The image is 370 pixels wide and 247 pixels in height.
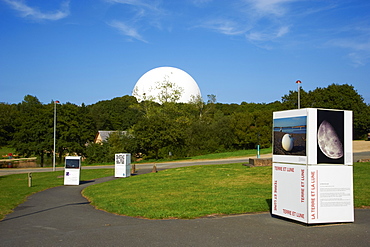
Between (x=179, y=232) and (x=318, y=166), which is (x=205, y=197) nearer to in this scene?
(x=179, y=232)

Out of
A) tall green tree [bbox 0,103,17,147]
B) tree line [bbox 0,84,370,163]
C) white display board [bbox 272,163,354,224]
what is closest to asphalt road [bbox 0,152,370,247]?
white display board [bbox 272,163,354,224]

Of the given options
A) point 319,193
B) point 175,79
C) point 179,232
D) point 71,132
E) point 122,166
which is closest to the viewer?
point 179,232

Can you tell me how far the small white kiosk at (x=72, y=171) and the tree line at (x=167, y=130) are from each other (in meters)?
20.3

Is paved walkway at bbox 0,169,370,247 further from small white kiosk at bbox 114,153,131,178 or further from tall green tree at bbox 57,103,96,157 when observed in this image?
tall green tree at bbox 57,103,96,157

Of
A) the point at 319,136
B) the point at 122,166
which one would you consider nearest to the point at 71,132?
the point at 122,166

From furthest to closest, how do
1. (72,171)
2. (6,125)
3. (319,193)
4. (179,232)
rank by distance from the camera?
1. (6,125)
2. (72,171)
3. (319,193)
4. (179,232)

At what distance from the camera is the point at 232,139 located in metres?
58.5

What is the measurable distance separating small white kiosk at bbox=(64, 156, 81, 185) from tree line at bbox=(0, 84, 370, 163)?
798 inches

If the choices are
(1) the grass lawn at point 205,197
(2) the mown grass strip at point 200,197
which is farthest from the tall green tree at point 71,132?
(1) the grass lawn at point 205,197

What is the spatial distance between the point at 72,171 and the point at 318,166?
1662 centimetres

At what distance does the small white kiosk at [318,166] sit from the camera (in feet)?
27.5

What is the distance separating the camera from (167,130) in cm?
4300

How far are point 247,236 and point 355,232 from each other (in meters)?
2.19

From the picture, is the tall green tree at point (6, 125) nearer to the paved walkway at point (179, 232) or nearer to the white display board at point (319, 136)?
the paved walkway at point (179, 232)
